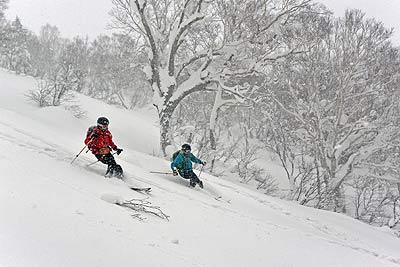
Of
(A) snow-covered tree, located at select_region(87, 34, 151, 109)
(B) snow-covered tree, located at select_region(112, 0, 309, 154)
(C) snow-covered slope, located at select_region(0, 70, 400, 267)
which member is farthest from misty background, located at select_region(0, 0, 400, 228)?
(A) snow-covered tree, located at select_region(87, 34, 151, 109)

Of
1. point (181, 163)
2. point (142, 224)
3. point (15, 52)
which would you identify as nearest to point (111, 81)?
point (15, 52)

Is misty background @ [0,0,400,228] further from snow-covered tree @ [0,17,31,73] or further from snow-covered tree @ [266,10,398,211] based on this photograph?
snow-covered tree @ [0,17,31,73]

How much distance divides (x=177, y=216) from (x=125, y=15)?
14909 mm

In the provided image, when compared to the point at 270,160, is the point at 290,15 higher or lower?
higher

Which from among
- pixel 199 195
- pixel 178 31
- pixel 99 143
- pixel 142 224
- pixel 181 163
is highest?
pixel 178 31

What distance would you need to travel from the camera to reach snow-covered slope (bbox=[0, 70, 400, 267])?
461cm

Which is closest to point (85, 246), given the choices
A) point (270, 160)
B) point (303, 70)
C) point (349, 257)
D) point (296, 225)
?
point (349, 257)

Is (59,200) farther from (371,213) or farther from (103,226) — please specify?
(371,213)

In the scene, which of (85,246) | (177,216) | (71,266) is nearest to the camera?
(71,266)

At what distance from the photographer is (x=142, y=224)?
6.40m

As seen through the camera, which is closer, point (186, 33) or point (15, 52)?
→ point (186, 33)

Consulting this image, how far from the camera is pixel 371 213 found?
21875mm

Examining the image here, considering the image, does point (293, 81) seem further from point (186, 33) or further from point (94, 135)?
point (94, 135)

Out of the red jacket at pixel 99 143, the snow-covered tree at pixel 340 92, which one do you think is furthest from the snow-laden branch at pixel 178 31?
the red jacket at pixel 99 143
